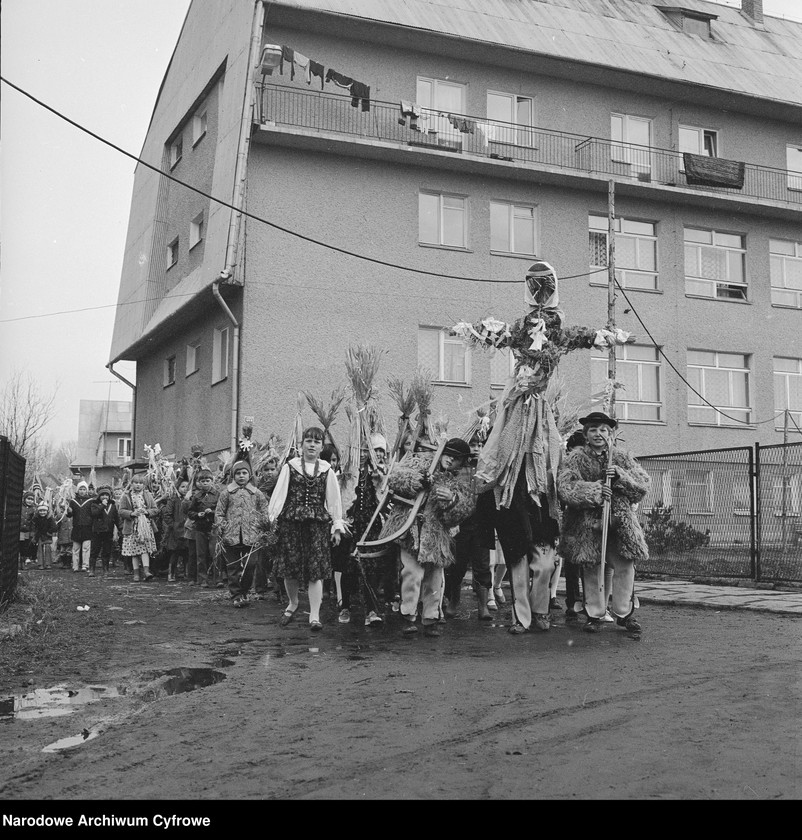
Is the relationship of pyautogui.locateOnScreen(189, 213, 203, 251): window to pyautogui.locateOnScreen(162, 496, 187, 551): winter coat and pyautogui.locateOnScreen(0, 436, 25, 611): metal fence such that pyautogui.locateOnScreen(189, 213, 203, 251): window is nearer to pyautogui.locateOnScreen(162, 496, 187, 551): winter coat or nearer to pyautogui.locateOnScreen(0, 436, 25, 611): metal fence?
pyautogui.locateOnScreen(162, 496, 187, 551): winter coat

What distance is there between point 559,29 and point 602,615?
21786mm

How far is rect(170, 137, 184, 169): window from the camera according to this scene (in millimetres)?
30252

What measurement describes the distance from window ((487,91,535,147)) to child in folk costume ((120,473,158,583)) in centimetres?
1239

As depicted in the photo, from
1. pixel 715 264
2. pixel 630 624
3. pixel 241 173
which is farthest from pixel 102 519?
pixel 715 264

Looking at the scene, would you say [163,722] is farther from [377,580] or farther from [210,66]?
[210,66]

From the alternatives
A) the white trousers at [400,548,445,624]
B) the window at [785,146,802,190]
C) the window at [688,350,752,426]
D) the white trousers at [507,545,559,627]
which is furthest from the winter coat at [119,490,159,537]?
the window at [785,146,802,190]

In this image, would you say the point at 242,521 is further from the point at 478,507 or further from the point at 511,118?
the point at 511,118

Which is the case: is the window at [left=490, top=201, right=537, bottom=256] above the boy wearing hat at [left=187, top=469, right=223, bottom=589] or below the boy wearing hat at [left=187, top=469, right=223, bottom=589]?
above

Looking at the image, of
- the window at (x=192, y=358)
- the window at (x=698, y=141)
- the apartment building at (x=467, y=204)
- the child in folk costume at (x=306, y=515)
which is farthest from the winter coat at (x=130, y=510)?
the window at (x=698, y=141)

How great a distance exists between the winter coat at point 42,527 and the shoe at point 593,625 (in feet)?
55.6

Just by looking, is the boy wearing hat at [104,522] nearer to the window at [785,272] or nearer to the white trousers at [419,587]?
the white trousers at [419,587]

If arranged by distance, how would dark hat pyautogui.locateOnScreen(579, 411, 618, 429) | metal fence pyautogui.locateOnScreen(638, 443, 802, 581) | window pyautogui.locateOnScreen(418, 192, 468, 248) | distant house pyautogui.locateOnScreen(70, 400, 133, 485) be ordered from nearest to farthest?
dark hat pyautogui.locateOnScreen(579, 411, 618, 429) < metal fence pyautogui.locateOnScreen(638, 443, 802, 581) < window pyautogui.locateOnScreen(418, 192, 468, 248) < distant house pyautogui.locateOnScreen(70, 400, 133, 485)
